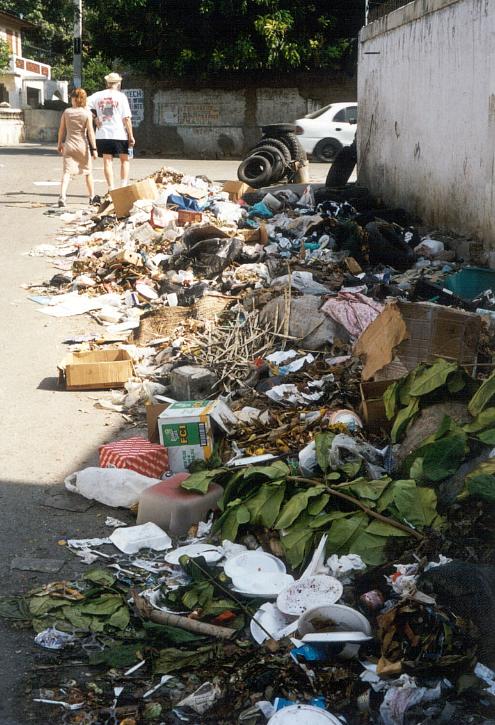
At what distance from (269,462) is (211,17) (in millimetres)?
23899

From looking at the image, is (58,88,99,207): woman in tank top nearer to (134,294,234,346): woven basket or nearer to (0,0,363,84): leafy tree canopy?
(134,294,234,346): woven basket

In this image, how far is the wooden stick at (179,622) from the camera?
10.7 ft

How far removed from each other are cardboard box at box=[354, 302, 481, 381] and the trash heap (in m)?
0.01

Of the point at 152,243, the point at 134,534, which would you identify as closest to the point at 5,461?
the point at 134,534

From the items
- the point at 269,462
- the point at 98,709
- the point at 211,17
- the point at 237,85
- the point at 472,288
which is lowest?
the point at 98,709

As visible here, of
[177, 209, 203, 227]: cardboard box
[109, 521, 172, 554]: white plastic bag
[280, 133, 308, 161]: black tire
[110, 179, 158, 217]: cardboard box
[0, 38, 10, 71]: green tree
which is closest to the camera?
[109, 521, 172, 554]: white plastic bag

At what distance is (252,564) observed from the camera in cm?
372

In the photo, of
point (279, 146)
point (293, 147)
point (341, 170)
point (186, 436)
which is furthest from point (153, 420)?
point (293, 147)

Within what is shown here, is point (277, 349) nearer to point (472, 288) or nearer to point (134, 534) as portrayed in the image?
point (472, 288)

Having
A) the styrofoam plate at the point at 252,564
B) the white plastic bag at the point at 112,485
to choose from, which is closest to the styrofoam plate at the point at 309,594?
the styrofoam plate at the point at 252,564

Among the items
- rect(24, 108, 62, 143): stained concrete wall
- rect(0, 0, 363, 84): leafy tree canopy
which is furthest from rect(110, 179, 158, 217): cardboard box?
rect(24, 108, 62, 143): stained concrete wall

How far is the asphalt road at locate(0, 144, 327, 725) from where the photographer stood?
3266 mm

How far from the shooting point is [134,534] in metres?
4.12

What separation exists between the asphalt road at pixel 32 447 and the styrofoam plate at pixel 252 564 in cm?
71
